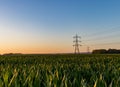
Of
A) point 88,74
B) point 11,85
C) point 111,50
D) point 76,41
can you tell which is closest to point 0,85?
point 11,85

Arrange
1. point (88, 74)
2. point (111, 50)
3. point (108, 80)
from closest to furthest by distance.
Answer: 1. point (108, 80)
2. point (88, 74)
3. point (111, 50)

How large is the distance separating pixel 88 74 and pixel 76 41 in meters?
107

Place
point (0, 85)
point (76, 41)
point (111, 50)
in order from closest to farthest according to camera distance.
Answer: point (0, 85), point (76, 41), point (111, 50)

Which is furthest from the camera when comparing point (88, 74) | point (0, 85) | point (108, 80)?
point (88, 74)

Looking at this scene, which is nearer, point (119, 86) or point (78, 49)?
point (119, 86)

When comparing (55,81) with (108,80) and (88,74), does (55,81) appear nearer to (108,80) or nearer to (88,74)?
(108,80)

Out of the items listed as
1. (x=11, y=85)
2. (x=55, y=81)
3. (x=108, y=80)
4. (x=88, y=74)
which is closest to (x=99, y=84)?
(x=55, y=81)

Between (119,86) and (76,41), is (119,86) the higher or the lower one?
the lower one

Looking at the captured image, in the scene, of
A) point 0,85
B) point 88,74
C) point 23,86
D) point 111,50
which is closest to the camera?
point 0,85

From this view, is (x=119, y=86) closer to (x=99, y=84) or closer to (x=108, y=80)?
(x=99, y=84)

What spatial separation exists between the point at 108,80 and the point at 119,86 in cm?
262

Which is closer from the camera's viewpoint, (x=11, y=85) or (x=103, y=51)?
(x=11, y=85)

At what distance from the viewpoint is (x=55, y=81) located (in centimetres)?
432

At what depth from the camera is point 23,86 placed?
13.8 feet
